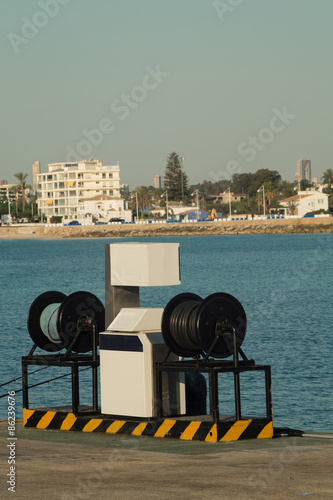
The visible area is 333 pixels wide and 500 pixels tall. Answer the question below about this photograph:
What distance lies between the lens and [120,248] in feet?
33.6

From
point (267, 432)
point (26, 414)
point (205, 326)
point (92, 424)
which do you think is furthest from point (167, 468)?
point (26, 414)

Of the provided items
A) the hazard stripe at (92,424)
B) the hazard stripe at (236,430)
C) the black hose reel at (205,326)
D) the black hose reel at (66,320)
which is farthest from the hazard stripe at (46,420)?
the hazard stripe at (236,430)

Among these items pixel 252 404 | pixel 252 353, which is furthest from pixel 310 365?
pixel 252 404

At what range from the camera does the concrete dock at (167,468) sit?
264 inches

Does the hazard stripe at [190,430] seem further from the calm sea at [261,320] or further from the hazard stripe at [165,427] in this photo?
the calm sea at [261,320]

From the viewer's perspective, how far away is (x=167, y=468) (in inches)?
299

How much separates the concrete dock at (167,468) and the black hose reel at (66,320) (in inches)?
55.8

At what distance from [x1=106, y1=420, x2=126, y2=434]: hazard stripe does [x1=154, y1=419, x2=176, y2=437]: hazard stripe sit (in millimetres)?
476

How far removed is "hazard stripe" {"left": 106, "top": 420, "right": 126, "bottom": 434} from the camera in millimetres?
9758

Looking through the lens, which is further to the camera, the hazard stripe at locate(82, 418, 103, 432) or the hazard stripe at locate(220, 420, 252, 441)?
the hazard stripe at locate(82, 418, 103, 432)

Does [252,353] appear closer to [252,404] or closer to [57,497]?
[252,404]

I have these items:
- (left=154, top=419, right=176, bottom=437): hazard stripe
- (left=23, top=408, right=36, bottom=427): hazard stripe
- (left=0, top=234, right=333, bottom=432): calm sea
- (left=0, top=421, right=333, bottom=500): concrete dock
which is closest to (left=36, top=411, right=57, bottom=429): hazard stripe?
(left=23, top=408, right=36, bottom=427): hazard stripe

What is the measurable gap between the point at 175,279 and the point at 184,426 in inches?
66.7

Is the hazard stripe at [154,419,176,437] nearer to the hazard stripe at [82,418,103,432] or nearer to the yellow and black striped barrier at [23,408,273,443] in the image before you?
the yellow and black striped barrier at [23,408,273,443]
